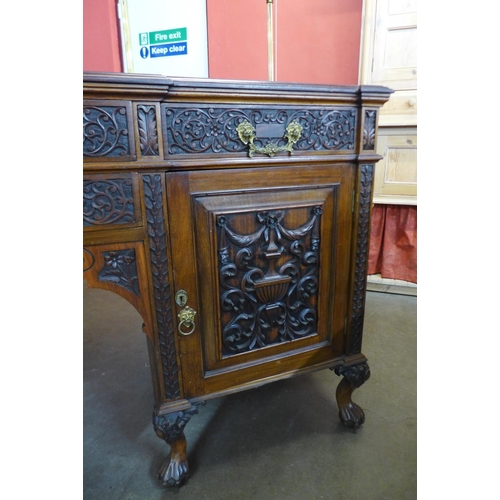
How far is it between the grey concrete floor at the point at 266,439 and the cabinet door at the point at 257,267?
28 centimetres

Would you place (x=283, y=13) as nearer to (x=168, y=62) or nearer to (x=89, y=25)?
(x=168, y=62)

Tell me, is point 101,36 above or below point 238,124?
above

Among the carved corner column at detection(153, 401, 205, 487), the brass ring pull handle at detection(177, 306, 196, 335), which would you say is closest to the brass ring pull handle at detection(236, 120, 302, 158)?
the brass ring pull handle at detection(177, 306, 196, 335)

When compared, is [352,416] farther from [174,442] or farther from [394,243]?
[394,243]

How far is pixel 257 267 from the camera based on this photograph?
3.05 feet

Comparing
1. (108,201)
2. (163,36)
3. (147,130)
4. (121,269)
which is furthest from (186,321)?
(163,36)

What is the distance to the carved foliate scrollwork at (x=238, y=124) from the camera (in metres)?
0.77

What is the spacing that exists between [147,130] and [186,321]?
1.48 ft

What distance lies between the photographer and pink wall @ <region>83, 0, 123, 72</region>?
237 centimetres

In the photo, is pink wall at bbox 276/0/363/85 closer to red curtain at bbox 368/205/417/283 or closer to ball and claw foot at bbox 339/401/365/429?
red curtain at bbox 368/205/417/283

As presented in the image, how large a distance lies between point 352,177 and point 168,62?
2.01 meters

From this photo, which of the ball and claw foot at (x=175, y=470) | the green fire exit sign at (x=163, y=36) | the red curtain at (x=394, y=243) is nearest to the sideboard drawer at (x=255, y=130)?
the ball and claw foot at (x=175, y=470)

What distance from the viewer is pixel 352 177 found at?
3.13 ft

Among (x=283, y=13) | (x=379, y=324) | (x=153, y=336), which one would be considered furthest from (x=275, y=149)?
(x=283, y=13)
